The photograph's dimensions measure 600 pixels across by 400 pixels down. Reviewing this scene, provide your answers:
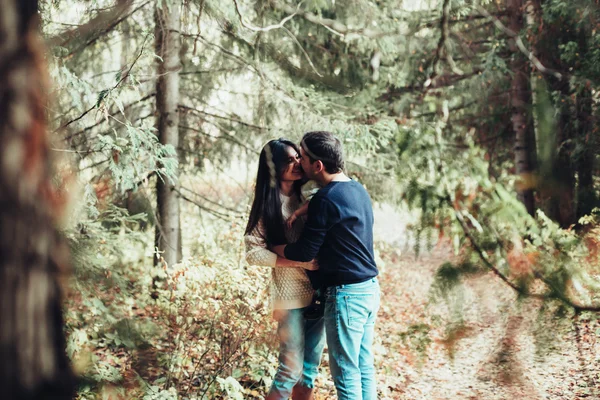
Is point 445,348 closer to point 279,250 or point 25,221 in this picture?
point 279,250

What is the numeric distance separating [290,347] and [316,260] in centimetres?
55

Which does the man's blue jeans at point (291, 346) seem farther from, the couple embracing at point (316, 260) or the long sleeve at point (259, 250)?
the long sleeve at point (259, 250)

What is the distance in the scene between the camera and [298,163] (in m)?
3.28

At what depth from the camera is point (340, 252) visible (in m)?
3.06

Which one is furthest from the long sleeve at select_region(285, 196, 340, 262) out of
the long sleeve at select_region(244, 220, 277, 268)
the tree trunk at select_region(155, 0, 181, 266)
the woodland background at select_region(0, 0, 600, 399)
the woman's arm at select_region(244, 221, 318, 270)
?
the tree trunk at select_region(155, 0, 181, 266)

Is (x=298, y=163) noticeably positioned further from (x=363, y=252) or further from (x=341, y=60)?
(x=341, y=60)

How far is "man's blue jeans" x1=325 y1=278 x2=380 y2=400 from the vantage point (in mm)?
3037

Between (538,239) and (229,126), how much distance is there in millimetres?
5935

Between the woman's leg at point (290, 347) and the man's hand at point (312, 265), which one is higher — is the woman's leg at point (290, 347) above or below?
below

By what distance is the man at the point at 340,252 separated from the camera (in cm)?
301

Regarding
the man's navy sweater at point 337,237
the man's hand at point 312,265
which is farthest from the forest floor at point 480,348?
the man's hand at point 312,265

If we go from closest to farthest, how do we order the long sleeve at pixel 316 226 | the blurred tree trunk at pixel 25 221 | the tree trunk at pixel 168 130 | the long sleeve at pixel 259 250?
the blurred tree trunk at pixel 25 221
the long sleeve at pixel 316 226
the long sleeve at pixel 259 250
the tree trunk at pixel 168 130

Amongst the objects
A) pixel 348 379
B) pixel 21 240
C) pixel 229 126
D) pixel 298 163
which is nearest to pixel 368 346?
pixel 348 379

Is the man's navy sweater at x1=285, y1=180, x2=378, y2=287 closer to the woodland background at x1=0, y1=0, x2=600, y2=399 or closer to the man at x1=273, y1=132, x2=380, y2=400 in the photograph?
the man at x1=273, y1=132, x2=380, y2=400
